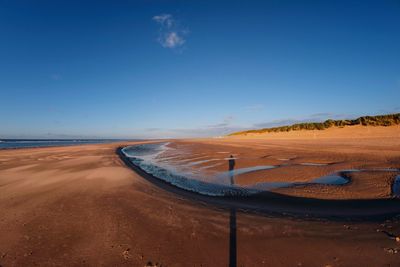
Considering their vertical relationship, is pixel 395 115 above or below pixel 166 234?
above

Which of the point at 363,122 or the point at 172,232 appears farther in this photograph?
the point at 363,122

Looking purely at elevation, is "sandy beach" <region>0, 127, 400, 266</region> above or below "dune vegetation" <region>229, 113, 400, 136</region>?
below

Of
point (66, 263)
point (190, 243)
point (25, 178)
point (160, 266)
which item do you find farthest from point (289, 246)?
point (25, 178)

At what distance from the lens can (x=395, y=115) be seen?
101ft

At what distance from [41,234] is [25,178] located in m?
7.50

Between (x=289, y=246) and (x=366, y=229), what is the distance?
1.87m

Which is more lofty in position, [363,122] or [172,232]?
[363,122]

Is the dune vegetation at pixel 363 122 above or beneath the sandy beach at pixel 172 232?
above

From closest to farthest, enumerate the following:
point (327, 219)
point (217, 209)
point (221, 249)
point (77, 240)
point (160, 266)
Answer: point (160, 266) < point (221, 249) < point (77, 240) < point (327, 219) < point (217, 209)

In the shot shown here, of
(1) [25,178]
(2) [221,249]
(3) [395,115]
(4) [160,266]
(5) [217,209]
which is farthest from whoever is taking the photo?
(3) [395,115]

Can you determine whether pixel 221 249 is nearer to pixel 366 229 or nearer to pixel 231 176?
pixel 366 229

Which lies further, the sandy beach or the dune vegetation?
the dune vegetation

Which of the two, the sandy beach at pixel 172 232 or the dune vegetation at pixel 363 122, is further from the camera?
the dune vegetation at pixel 363 122

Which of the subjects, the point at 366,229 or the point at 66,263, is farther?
the point at 366,229
